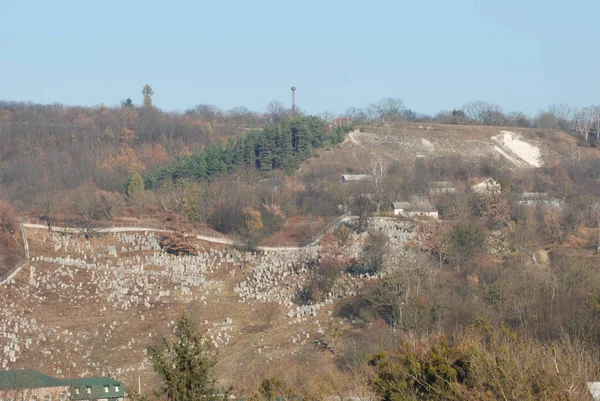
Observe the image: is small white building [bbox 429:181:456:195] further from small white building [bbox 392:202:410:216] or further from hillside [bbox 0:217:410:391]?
hillside [bbox 0:217:410:391]

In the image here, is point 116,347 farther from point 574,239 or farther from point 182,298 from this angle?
point 574,239

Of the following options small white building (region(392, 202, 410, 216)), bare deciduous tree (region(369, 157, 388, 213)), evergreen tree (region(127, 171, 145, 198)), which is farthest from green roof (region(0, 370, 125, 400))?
evergreen tree (region(127, 171, 145, 198))

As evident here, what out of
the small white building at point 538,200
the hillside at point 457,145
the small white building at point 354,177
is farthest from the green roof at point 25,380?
the hillside at point 457,145

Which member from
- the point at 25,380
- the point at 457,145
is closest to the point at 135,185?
the point at 457,145

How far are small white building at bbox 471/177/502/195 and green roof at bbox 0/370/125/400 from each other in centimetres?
3380

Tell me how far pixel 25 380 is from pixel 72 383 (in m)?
2.21

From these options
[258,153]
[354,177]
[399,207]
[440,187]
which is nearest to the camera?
[399,207]

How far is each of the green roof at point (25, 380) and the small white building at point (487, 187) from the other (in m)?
34.8

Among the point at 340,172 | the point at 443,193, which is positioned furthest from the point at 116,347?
the point at 340,172

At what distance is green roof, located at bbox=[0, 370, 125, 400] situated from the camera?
30.5 metres

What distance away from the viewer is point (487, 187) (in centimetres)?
6581

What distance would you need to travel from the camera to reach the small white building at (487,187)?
6381cm

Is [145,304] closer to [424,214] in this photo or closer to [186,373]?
[424,214]

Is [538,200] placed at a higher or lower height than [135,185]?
lower
